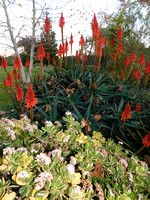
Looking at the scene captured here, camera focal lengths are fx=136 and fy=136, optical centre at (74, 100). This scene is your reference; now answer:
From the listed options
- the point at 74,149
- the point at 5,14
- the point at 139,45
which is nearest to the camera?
the point at 74,149

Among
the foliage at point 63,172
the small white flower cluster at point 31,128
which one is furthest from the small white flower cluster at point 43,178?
the small white flower cluster at point 31,128

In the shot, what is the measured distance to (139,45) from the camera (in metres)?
6.00

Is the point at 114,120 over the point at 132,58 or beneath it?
beneath

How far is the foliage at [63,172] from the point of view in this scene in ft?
2.13

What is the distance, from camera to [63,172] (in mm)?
704

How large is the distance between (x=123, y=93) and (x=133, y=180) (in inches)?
60.9

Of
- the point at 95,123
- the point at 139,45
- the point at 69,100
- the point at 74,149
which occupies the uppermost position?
the point at 139,45

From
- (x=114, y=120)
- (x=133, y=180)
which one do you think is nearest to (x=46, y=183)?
(x=133, y=180)

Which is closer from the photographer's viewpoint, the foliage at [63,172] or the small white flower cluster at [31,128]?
the foliage at [63,172]

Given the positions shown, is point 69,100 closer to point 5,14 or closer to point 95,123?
point 95,123

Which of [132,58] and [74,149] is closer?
[74,149]

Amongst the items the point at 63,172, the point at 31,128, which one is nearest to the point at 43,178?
the point at 63,172

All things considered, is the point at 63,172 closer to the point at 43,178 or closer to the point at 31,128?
the point at 43,178

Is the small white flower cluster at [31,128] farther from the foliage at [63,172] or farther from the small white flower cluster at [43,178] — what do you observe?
the small white flower cluster at [43,178]
